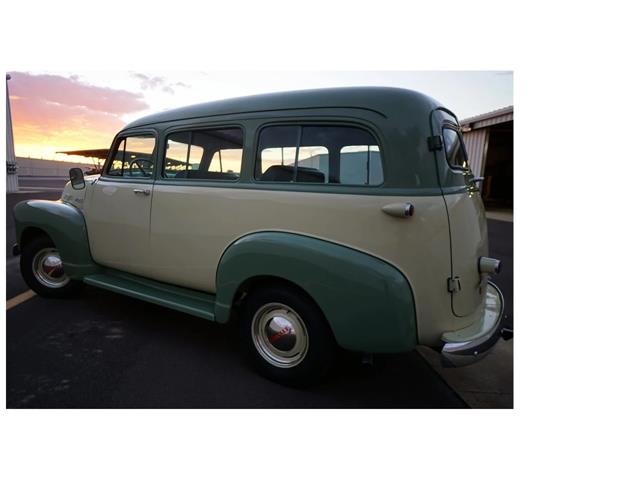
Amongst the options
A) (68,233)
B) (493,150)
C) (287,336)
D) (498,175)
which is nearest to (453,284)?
(287,336)

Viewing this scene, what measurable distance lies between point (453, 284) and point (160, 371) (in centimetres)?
225

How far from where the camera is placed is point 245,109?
271 cm

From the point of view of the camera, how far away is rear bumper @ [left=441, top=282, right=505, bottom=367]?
2082 millimetres

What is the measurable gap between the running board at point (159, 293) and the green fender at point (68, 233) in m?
0.18

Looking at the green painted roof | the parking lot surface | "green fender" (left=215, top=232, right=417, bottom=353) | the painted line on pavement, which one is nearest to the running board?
the parking lot surface

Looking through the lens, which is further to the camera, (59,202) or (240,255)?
(59,202)

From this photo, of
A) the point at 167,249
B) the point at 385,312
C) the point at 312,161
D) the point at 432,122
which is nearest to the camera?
the point at 385,312

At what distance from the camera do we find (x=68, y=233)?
3.63 meters

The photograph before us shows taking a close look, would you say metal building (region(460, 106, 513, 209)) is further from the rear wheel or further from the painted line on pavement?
the painted line on pavement

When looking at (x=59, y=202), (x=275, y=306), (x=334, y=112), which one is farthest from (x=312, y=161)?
(x=59, y=202)

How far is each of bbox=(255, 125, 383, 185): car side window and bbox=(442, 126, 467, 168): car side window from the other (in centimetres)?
53

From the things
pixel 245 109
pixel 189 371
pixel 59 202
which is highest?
pixel 245 109

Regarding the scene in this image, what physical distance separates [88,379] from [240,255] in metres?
1.42

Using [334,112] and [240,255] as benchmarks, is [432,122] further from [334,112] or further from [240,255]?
[240,255]
